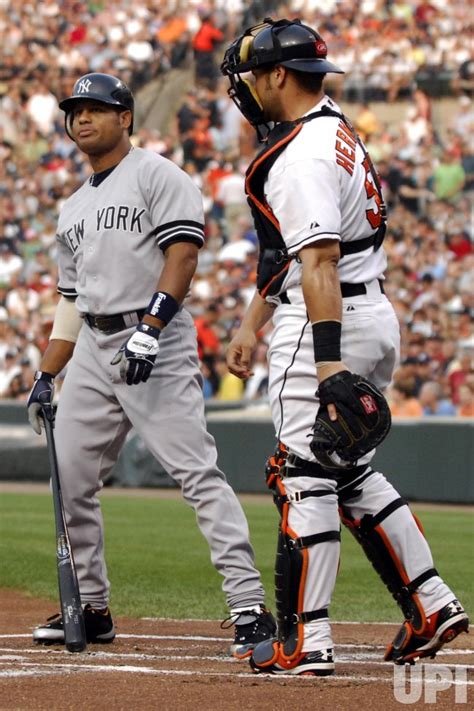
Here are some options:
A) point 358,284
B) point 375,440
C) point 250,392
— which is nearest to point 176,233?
point 358,284

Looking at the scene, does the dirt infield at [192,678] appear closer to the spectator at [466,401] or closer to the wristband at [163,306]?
the wristband at [163,306]

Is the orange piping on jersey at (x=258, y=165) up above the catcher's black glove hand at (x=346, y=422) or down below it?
above

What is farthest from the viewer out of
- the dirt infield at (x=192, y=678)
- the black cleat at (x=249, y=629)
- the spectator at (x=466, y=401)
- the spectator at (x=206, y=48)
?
the spectator at (x=206, y=48)

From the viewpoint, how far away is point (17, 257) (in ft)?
62.7

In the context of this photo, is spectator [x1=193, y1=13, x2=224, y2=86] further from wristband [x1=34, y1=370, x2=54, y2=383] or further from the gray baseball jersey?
the gray baseball jersey

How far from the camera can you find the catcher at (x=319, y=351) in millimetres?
4223

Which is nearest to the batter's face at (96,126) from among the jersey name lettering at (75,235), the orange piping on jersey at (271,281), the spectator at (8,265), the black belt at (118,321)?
the jersey name lettering at (75,235)

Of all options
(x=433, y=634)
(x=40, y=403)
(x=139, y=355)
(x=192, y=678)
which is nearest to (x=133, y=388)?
(x=139, y=355)

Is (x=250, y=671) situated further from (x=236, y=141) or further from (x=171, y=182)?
(x=236, y=141)

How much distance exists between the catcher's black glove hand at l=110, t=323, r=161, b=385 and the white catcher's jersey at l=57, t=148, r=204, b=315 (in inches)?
12.4

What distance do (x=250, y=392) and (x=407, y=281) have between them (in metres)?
2.32

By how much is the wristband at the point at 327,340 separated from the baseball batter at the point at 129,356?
0.86 m

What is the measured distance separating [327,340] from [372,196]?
1.98ft

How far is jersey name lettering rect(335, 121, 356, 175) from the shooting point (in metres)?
4.38
